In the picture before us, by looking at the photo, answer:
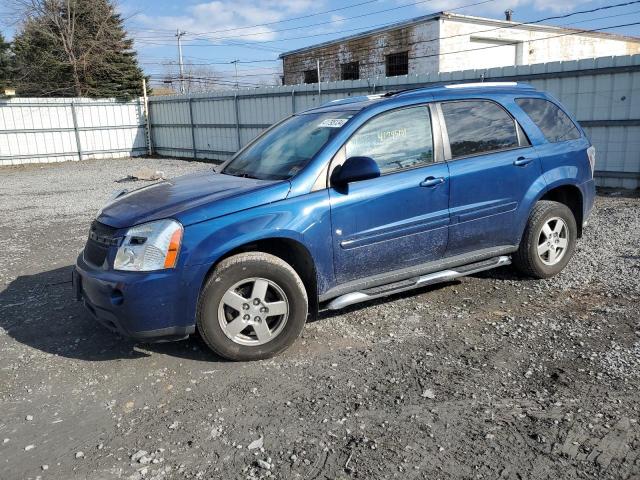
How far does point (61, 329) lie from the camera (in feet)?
15.1

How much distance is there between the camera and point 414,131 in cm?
443

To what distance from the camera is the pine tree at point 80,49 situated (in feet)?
99.3

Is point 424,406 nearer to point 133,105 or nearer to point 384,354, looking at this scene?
point 384,354

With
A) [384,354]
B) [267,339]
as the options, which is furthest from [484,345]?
[267,339]

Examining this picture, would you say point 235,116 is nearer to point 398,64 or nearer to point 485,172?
point 398,64

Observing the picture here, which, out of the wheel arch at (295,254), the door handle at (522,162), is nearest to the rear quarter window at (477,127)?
the door handle at (522,162)

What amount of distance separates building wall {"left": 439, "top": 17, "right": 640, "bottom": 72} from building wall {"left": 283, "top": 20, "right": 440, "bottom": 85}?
0.72 m

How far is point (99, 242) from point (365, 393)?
2175mm

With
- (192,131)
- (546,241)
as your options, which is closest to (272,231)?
(546,241)

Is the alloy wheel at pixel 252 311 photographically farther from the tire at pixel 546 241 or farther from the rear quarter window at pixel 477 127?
the tire at pixel 546 241

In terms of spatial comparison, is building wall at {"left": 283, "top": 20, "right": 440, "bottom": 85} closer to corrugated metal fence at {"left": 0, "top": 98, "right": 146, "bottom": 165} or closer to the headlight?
corrugated metal fence at {"left": 0, "top": 98, "right": 146, "bottom": 165}

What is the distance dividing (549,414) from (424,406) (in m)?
0.70

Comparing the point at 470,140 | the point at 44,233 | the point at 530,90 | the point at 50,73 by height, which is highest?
the point at 50,73

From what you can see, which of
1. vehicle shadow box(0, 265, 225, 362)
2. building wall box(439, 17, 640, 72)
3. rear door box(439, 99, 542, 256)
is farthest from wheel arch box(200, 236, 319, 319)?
building wall box(439, 17, 640, 72)
